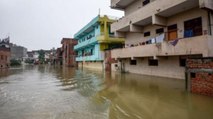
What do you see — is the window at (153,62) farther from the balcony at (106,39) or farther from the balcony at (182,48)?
the balcony at (106,39)

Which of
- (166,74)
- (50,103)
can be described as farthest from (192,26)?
(50,103)

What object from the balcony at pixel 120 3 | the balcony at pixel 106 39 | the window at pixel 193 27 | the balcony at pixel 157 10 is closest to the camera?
the balcony at pixel 157 10

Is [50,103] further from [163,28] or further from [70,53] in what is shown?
[70,53]

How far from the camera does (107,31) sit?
1048 inches

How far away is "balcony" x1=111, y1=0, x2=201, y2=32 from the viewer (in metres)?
11.8

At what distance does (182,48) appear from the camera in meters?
11.4

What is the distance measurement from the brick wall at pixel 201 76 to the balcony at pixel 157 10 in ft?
14.1

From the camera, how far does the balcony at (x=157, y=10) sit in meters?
11.8

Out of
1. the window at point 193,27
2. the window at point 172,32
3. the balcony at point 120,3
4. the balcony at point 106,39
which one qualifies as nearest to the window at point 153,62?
the window at point 172,32

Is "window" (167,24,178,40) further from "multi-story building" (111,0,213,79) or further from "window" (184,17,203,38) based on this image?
"window" (184,17,203,38)

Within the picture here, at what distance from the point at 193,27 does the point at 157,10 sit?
9.56 ft

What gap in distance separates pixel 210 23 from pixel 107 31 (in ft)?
55.9

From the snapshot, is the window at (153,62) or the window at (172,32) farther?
the window at (153,62)

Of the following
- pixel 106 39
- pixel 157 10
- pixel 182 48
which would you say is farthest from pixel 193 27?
pixel 106 39
